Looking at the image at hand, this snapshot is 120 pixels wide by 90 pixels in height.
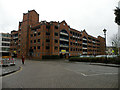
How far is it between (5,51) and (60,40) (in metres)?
41.7

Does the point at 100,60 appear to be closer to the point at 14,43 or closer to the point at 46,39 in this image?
the point at 46,39

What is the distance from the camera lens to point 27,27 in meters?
44.9

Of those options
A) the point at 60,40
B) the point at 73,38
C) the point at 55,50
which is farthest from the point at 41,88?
the point at 73,38

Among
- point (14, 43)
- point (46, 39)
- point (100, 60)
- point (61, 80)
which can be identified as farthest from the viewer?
point (14, 43)

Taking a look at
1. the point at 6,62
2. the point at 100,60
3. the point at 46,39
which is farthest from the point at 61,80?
the point at 46,39

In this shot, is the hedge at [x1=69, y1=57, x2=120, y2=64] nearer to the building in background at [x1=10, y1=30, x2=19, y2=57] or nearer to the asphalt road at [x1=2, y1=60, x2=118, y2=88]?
the asphalt road at [x1=2, y1=60, x2=118, y2=88]

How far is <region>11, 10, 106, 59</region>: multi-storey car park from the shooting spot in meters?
38.2

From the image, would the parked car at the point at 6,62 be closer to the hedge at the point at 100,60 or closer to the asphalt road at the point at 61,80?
the asphalt road at the point at 61,80

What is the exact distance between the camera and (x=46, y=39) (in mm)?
38719

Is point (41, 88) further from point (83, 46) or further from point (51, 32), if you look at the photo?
point (83, 46)

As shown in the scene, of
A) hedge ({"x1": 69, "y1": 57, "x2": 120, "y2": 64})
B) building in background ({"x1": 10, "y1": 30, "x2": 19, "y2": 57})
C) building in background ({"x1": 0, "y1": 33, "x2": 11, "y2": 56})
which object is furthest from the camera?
building in background ({"x1": 0, "y1": 33, "x2": 11, "y2": 56})

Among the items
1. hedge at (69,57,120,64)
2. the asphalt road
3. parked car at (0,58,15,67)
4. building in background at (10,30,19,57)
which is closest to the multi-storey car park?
building in background at (10,30,19,57)

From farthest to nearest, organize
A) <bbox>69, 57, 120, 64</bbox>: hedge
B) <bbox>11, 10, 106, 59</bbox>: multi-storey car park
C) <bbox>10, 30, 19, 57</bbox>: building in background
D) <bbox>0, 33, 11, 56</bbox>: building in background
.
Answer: <bbox>0, 33, 11, 56</bbox>: building in background < <bbox>10, 30, 19, 57</bbox>: building in background < <bbox>11, 10, 106, 59</bbox>: multi-storey car park < <bbox>69, 57, 120, 64</bbox>: hedge

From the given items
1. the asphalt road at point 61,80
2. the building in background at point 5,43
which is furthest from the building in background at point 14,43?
the asphalt road at point 61,80
